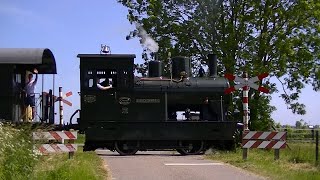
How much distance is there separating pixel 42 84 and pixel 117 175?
6798 millimetres

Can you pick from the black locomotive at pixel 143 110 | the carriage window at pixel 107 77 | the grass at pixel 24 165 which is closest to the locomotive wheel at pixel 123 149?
the black locomotive at pixel 143 110

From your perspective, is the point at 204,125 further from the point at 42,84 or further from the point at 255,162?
the point at 42,84

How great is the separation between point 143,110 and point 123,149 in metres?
1.62

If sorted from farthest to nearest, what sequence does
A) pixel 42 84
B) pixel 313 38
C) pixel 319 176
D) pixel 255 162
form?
pixel 313 38 → pixel 42 84 → pixel 255 162 → pixel 319 176

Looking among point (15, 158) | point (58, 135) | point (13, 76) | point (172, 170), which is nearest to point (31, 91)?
point (13, 76)

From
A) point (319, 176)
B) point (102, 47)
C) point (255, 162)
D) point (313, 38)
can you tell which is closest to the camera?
point (319, 176)

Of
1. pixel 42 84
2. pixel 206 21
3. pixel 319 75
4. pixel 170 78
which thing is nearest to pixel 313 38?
pixel 319 75

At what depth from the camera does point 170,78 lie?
72.7ft

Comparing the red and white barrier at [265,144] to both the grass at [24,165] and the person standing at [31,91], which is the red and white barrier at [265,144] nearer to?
the grass at [24,165]

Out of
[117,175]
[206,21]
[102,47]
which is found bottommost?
[117,175]

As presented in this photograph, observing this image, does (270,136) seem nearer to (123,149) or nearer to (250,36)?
(123,149)

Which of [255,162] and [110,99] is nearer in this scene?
[255,162]

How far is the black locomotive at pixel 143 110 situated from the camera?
2092 cm

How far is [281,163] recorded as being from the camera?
1706 centimetres
